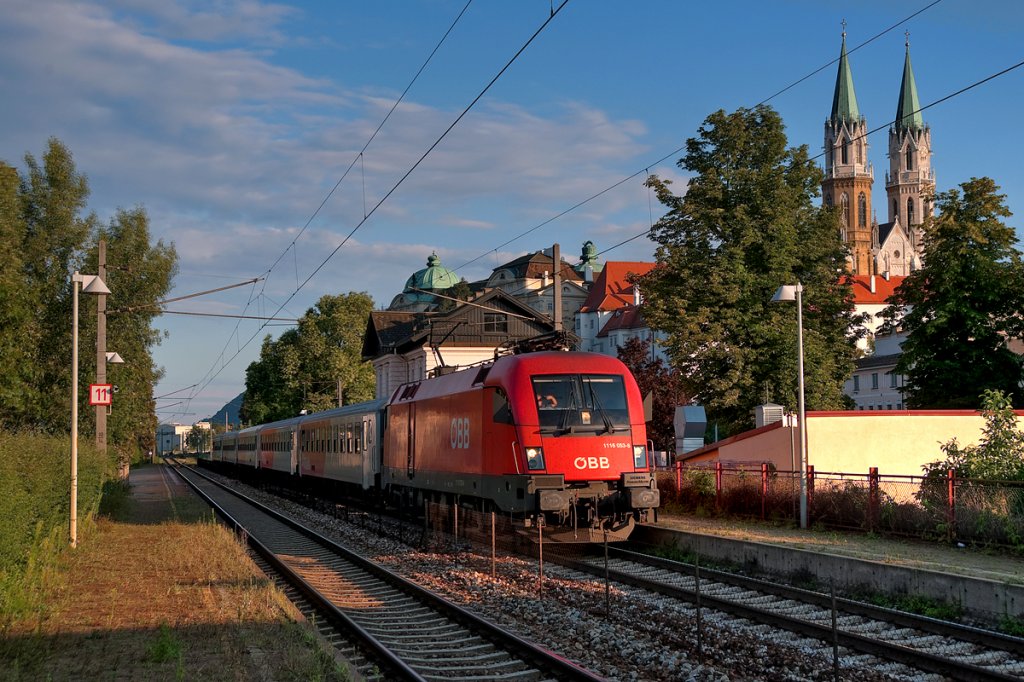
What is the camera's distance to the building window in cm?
6367

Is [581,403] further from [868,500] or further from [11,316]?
[11,316]

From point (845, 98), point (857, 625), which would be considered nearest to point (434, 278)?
point (845, 98)

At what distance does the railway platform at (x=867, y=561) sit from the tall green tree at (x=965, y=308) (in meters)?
19.9

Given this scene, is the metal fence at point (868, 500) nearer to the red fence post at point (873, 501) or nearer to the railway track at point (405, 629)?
the red fence post at point (873, 501)

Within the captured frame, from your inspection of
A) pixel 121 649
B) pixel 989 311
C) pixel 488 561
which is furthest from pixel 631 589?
pixel 989 311

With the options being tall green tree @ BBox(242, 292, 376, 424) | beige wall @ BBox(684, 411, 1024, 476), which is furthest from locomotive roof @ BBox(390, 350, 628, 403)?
tall green tree @ BBox(242, 292, 376, 424)

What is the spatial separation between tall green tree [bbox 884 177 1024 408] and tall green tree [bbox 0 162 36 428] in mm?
29217

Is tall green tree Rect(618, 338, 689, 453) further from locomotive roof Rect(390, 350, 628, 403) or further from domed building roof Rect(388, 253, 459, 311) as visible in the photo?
domed building roof Rect(388, 253, 459, 311)

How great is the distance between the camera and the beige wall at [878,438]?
2452 cm

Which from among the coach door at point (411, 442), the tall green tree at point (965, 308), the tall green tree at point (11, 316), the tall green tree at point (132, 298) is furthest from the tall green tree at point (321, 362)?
the coach door at point (411, 442)

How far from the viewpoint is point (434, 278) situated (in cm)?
15338

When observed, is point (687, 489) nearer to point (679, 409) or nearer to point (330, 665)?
point (679, 409)

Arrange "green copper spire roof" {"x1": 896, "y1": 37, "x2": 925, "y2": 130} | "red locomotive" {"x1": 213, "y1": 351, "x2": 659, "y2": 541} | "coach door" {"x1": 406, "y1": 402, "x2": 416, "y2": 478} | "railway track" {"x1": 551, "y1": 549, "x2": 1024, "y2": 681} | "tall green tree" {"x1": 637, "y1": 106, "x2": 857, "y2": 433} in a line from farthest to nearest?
"green copper spire roof" {"x1": 896, "y1": 37, "x2": 925, "y2": 130}
"tall green tree" {"x1": 637, "y1": 106, "x2": 857, "y2": 433}
"coach door" {"x1": 406, "y1": 402, "x2": 416, "y2": 478}
"red locomotive" {"x1": 213, "y1": 351, "x2": 659, "y2": 541}
"railway track" {"x1": 551, "y1": 549, "x2": 1024, "y2": 681}

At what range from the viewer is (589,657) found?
10070 millimetres
